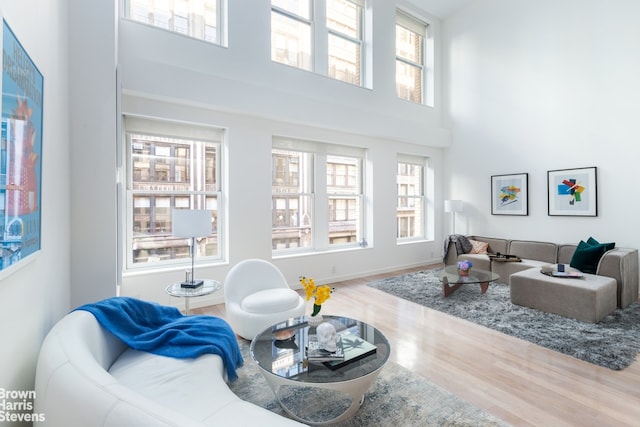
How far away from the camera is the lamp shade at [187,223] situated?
9.25 ft

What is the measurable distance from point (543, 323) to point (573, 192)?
277 cm

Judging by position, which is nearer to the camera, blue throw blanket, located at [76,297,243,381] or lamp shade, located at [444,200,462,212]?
blue throw blanket, located at [76,297,243,381]

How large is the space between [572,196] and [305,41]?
5.06 m

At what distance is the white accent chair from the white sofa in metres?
0.91

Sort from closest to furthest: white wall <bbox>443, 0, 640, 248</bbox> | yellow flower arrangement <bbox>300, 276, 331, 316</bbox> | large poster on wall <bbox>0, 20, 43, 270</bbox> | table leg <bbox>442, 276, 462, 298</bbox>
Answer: large poster on wall <bbox>0, 20, 43, 270</bbox>
yellow flower arrangement <bbox>300, 276, 331, 316</bbox>
table leg <bbox>442, 276, 462, 298</bbox>
white wall <bbox>443, 0, 640, 248</bbox>

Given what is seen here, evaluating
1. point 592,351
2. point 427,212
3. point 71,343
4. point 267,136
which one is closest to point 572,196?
point 427,212

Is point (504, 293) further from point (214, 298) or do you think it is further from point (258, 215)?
point (214, 298)

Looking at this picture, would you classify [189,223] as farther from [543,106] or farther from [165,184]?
[543,106]

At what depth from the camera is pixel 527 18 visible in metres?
Result: 5.41

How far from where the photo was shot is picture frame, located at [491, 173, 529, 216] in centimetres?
548

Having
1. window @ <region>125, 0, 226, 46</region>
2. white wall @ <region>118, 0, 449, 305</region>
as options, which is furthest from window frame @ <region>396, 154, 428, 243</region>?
window @ <region>125, 0, 226, 46</region>

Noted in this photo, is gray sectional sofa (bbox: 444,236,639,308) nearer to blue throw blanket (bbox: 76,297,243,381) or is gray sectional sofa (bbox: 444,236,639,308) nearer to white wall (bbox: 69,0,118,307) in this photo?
blue throw blanket (bbox: 76,297,243,381)

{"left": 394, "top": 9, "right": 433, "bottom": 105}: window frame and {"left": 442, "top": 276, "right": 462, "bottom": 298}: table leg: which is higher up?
{"left": 394, "top": 9, "right": 433, "bottom": 105}: window frame

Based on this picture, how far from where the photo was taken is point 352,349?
1.95 meters
